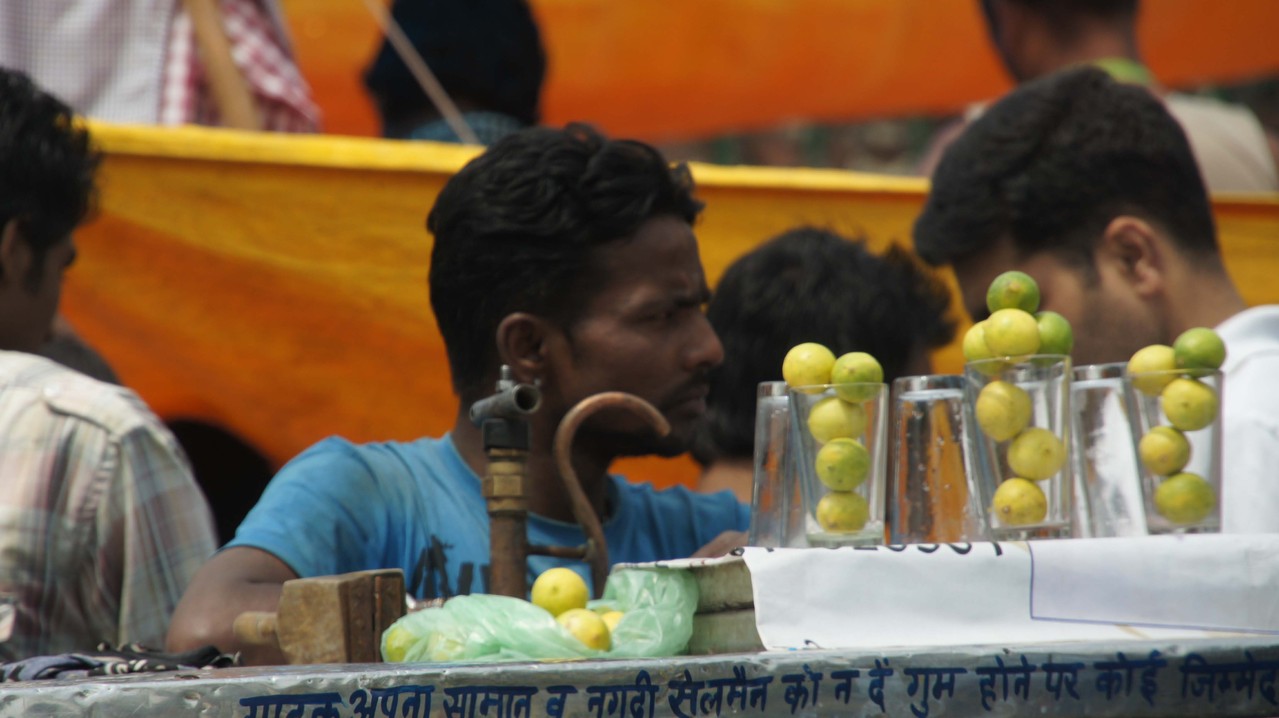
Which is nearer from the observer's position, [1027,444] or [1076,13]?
[1027,444]

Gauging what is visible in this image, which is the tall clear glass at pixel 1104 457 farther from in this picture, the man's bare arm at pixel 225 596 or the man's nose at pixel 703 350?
the man's bare arm at pixel 225 596

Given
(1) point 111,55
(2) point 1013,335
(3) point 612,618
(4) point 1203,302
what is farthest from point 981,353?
(1) point 111,55

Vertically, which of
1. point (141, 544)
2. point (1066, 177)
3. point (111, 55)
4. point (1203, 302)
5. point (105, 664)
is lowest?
point (105, 664)

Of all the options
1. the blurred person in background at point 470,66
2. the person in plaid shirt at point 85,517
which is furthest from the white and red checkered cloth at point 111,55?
the person in plaid shirt at point 85,517

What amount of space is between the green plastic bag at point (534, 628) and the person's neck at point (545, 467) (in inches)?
31.6

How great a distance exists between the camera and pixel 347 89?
4613 mm

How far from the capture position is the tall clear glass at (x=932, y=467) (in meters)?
1.51

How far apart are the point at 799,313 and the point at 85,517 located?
1396 mm

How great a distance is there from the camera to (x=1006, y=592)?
4.29 feet

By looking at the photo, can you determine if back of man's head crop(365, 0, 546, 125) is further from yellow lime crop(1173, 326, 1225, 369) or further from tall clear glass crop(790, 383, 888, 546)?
yellow lime crop(1173, 326, 1225, 369)

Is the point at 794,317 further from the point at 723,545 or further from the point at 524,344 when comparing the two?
the point at 723,545

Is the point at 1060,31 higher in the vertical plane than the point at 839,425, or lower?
higher

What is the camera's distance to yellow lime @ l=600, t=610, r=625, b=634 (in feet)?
4.81

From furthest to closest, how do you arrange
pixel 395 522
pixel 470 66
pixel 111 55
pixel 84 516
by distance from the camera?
1. pixel 470 66
2. pixel 111 55
3. pixel 84 516
4. pixel 395 522
